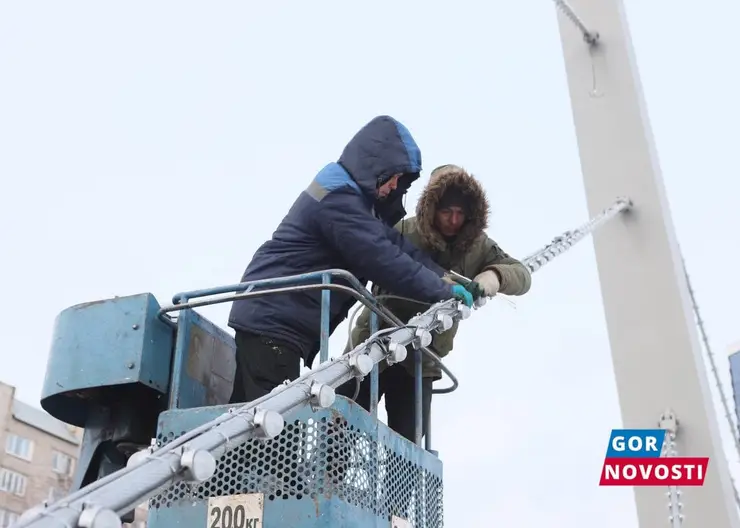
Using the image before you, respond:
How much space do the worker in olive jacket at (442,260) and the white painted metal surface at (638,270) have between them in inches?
249

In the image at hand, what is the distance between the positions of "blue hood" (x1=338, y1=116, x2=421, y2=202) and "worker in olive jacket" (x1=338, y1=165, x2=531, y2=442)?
51cm

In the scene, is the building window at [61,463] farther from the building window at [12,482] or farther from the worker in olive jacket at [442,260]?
the worker in olive jacket at [442,260]

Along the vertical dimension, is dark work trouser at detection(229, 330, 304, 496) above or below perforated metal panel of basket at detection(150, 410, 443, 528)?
above

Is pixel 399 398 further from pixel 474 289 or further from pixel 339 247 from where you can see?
pixel 339 247

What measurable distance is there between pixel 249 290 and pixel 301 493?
0.91 metres

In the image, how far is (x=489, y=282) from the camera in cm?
415

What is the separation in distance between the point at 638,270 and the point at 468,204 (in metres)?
7.42

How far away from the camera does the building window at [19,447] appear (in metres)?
36.3

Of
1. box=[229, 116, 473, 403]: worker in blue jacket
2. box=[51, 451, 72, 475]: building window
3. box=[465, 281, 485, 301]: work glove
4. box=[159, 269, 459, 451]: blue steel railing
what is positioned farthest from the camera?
box=[51, 451, 72, 475]: building window

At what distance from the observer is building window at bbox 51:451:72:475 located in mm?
38694

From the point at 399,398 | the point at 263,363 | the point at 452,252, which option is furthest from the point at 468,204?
the point at 263,363

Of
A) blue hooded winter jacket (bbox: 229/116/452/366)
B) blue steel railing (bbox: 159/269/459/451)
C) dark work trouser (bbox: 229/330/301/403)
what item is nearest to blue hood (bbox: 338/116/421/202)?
blue hooded winter jacket (bbox: 229/116/452/366)

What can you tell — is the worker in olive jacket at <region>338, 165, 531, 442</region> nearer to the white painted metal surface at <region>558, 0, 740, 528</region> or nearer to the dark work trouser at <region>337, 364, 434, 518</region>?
the dark work trouser at <region>337, 364, 434, 518</region>

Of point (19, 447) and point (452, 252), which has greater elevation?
point (19, 447)
